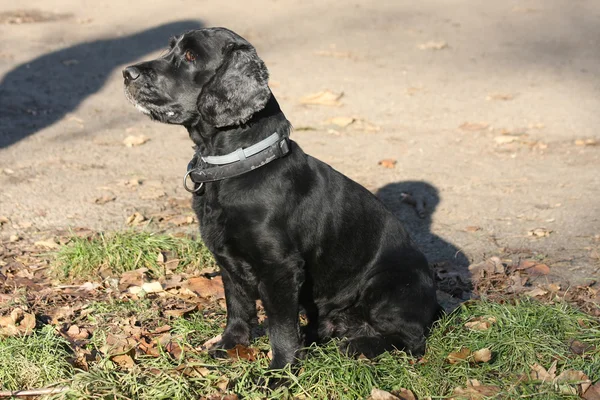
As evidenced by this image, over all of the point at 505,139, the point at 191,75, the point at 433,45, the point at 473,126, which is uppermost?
the point at 191,75

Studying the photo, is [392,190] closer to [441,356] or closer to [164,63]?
[441,356]

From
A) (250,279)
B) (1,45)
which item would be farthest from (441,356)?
(1,45)

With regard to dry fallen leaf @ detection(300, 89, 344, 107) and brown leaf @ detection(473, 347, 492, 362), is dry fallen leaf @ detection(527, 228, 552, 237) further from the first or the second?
dry fallen leaf @ detection(300, 89, 344, 107)

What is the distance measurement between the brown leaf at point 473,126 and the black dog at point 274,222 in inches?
198

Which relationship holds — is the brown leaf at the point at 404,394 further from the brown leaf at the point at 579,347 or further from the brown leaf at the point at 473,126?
the brown leaf at the point at 473,126

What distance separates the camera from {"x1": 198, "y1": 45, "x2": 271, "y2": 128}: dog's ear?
3.72 metres

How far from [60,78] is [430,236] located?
22.7ft

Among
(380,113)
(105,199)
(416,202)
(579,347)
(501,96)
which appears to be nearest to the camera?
(579,347)

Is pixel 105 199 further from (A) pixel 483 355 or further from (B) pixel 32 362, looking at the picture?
(A) pixel 483 355

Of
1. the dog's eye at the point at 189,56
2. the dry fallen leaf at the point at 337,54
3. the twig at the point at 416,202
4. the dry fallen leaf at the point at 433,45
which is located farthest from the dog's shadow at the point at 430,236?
the dry fallen leaf at the point at 433,45

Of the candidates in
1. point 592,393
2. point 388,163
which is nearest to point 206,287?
point 592,393

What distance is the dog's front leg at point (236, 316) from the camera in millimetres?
4270

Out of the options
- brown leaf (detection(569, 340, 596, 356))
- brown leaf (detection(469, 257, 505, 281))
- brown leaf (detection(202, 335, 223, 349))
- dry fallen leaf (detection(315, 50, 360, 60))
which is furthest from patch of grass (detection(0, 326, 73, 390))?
dry fallen leaf (detection(315, 50, 360, 60))

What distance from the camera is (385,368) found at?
155 inches
